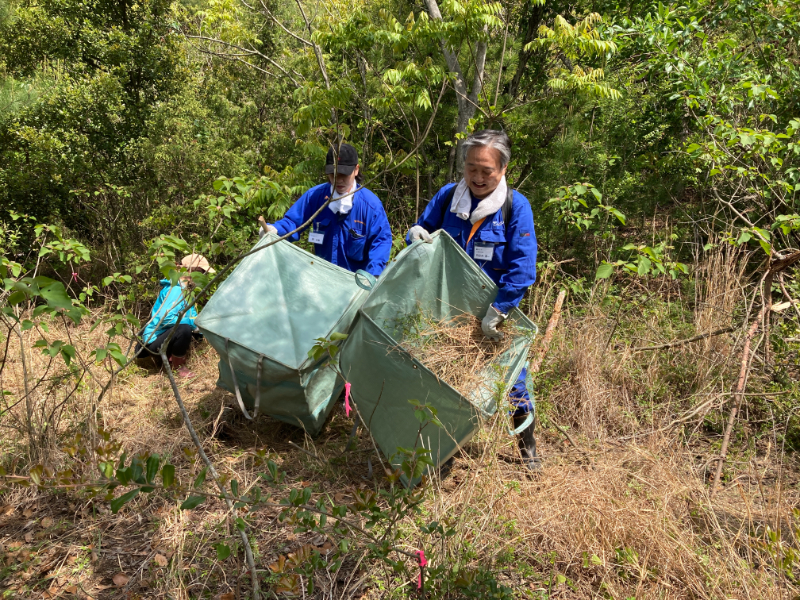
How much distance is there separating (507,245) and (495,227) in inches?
3.8

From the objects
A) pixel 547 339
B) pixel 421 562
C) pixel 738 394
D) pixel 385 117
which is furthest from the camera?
pixel 385 117

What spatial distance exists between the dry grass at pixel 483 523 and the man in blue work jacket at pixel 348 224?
94cm

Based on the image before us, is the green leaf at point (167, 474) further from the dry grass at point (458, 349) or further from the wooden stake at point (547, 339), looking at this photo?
the wooden stake at point (547, 339)

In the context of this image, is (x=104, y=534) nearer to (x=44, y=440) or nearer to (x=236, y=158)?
(x=44, y=440)

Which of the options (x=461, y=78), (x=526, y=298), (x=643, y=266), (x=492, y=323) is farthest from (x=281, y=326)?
(x=461, y=78)

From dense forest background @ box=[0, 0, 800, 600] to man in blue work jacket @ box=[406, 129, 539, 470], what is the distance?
1.12ft

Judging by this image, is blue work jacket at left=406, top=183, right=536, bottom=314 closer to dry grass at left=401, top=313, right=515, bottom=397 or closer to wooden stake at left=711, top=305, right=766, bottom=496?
dry grass at left=401, top=313, right=515, bottom=397

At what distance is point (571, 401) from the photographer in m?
3.08

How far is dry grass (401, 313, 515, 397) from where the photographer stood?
214cm

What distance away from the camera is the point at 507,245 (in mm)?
2379

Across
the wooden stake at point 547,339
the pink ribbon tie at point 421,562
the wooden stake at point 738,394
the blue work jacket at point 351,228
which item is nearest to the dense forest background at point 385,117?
the wooden stake at point 547,339

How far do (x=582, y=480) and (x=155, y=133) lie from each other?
4.61 metres

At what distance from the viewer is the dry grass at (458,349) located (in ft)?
7.04

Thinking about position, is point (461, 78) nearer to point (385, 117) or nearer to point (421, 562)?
point (385, 117)
